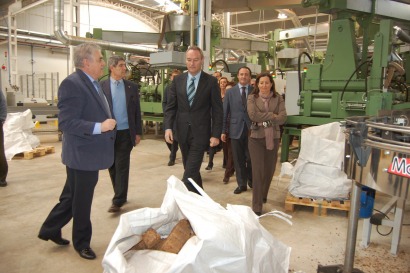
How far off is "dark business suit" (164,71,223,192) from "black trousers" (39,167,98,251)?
0.95 m

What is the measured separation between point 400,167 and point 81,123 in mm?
1675

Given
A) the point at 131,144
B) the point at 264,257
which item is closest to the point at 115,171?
the point at 131,144

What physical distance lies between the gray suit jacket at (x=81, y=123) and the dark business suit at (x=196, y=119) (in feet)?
2.93

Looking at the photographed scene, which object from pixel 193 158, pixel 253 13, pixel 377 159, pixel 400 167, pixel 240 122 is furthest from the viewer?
pixel 253 13

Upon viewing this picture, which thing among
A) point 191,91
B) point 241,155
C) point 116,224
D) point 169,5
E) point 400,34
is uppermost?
point 169,5

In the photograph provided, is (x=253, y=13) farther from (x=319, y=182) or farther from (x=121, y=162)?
(x=121, y=162)

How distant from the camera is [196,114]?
2900mm

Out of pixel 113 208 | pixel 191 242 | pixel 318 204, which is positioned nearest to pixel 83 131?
pixel 191 242

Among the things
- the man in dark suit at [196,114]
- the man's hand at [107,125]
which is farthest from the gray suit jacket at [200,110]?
the man's hand at [107,125]

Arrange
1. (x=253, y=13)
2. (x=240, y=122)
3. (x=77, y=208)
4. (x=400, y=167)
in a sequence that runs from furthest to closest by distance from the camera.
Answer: (x=253, y=13) → (x=240, y=122) → (x=77, y=208) → (x=400, y=167)

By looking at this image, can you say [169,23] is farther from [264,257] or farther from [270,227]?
[264,257]

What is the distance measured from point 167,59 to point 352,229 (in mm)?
4647

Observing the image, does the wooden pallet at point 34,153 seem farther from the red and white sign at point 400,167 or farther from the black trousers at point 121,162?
the red and white sign at point 400,167

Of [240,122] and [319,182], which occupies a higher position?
[240,122]
